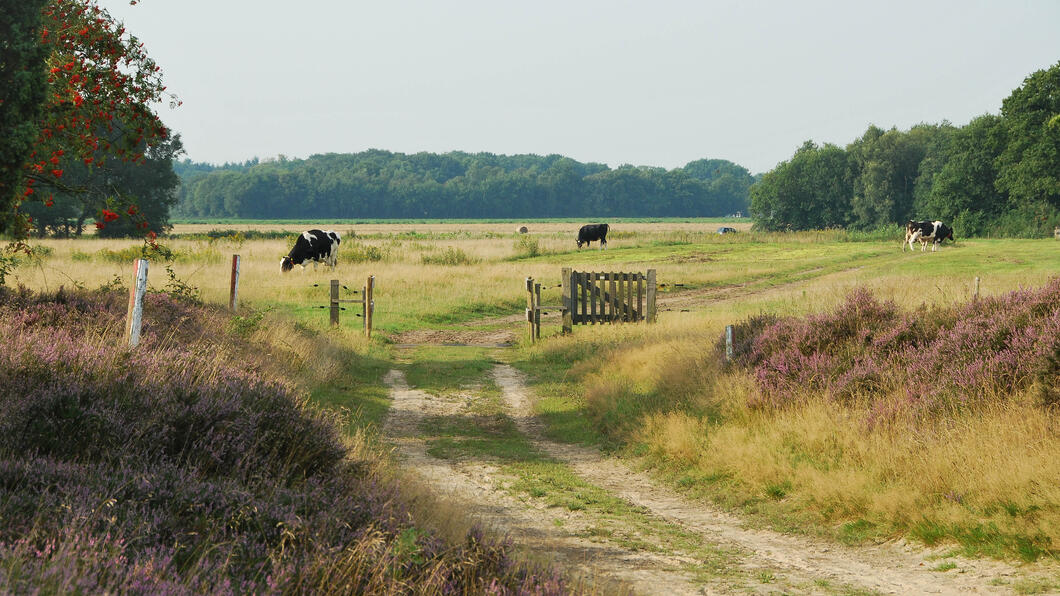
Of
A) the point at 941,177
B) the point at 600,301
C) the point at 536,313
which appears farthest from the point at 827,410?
the point at 941,177

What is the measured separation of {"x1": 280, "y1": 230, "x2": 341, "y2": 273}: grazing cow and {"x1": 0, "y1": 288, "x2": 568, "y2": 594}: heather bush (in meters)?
32.7

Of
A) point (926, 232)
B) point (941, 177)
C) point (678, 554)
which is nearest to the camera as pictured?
point (678, 554)

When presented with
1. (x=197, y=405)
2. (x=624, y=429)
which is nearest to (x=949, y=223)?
(x=624, y=429)

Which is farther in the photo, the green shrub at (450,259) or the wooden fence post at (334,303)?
the green shrub at (450,259)

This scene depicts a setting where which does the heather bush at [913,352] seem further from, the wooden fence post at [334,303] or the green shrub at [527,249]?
the green shrub at [527,249]

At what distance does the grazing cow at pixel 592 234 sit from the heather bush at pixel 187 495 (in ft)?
211

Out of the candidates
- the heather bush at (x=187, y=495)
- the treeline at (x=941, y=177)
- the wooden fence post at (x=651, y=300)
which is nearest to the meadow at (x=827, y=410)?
the wooden fence post at (x=651, y=300)

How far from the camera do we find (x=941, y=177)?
89.3m

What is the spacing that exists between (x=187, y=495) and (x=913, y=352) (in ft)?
28.8

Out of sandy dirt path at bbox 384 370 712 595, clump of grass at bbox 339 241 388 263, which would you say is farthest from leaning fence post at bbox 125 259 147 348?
clump of grass at bbox 339 241 388 263

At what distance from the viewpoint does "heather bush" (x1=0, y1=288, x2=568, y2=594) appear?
4.24m

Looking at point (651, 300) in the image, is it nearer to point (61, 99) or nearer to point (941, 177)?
point (61, 99)

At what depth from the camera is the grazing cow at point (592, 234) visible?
72062mm

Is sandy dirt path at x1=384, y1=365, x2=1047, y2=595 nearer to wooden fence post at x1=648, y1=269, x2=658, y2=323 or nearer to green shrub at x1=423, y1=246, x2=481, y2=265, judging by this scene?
wooden fence post at x1=648, y1=269, x2=658, y2=323
